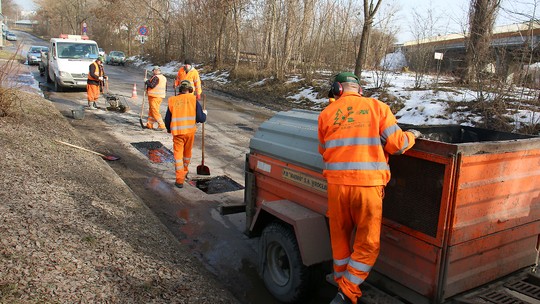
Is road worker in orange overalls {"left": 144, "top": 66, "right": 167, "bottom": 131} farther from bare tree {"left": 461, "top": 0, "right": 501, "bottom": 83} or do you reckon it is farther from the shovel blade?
bare tree {"left": 461, "top": 0, "right": 501, "bottom": 83}

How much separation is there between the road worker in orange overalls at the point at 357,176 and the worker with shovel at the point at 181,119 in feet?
12.8

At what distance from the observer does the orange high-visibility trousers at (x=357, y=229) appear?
256cm

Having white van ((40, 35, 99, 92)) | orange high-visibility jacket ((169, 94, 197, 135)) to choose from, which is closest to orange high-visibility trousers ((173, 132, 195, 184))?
orange high-visibility jacket ((169, 94, 197, 135))

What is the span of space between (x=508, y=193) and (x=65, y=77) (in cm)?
1561

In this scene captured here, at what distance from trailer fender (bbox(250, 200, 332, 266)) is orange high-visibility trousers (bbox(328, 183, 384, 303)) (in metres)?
0.24

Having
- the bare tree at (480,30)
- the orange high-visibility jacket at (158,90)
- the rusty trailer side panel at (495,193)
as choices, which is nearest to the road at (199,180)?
the orange high-visibility jacket at (158,90)

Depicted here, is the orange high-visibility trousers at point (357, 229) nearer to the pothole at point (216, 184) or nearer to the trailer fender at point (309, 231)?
the trailer fender at point (309, 231)

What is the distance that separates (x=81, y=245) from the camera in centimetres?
315

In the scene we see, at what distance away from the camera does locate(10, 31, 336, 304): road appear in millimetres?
3893

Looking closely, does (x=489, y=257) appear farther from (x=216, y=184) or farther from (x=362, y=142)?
(x=216, y=184)

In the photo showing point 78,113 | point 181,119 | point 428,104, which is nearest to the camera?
point 181,119

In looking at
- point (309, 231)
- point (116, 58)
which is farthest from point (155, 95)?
point (116, 58)

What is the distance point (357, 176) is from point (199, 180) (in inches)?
178

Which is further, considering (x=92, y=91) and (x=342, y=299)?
(x=92, y=91)
